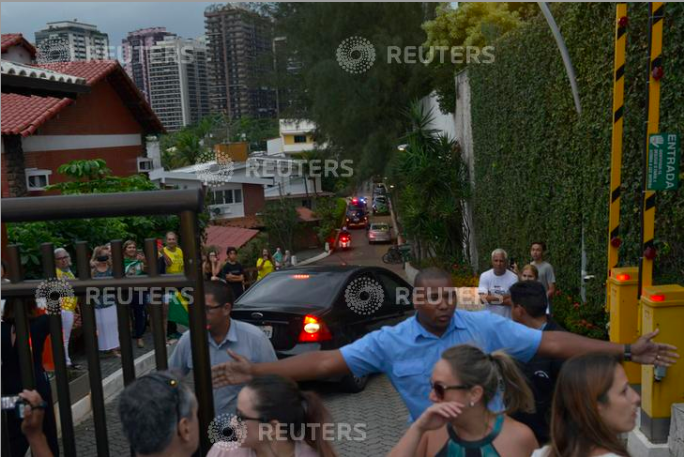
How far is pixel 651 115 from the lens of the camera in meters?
5.77

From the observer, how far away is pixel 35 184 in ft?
62.6

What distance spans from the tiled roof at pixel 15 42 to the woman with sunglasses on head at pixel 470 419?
17.0 m

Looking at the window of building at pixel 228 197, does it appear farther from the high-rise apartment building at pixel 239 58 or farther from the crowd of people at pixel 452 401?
the crowd of people at pixel 452 401

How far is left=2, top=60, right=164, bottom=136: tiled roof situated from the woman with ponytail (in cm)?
1407

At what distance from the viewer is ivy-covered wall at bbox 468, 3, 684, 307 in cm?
673

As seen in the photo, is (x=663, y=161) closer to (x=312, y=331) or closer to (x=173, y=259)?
(x=173, y=259)

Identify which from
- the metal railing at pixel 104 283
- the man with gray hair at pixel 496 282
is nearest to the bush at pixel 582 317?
the man with gray hair at pixel 496 282

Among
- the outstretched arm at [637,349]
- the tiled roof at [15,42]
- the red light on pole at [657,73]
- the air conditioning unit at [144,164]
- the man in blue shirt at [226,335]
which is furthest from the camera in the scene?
the air conditioning unit at [144,164]

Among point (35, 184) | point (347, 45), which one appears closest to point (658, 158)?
point (35, 184)

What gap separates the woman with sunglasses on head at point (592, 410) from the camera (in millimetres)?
2502

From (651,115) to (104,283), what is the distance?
5039mm

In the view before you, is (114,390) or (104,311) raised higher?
(104,311)

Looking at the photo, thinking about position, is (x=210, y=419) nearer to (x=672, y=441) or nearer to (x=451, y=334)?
(x=451, y=334)

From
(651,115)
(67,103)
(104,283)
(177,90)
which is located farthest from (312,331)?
(177,90)
